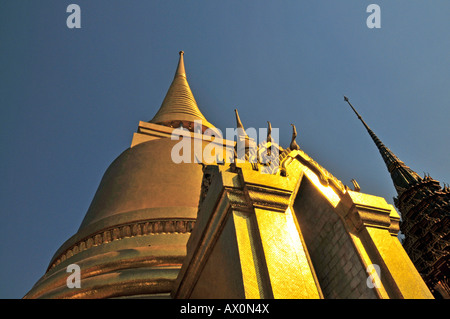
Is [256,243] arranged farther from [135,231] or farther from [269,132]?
[135,231]

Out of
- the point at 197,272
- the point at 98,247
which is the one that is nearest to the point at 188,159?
the point at 98,247

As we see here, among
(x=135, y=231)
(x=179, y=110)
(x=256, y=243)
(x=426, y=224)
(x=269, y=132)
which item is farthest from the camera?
(x=426, y=224)

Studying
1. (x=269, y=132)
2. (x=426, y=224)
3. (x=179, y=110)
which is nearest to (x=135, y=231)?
(x=269, y=132)

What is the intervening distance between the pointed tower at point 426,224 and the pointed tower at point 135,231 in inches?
530

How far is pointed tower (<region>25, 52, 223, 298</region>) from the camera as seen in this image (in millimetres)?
5703

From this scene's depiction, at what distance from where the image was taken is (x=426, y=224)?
1983cm

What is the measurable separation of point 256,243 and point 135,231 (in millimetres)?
3847

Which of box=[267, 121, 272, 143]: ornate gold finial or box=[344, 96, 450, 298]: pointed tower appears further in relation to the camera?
box=[344, 96, 450, 298]: pointed tower

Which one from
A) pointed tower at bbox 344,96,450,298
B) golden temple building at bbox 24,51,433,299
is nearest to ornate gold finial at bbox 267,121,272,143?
golden temple building at bbox 24,51,433,299

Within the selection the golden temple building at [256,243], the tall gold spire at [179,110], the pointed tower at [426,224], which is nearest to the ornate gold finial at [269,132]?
the golden temple building at [256,243]

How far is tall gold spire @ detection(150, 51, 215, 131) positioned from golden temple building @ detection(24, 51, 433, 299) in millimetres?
4890

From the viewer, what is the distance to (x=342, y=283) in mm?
3643

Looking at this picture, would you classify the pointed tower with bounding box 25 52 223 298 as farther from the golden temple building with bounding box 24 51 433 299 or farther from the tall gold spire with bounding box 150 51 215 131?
the tall gold spire with bounding box 150 51 215 131
